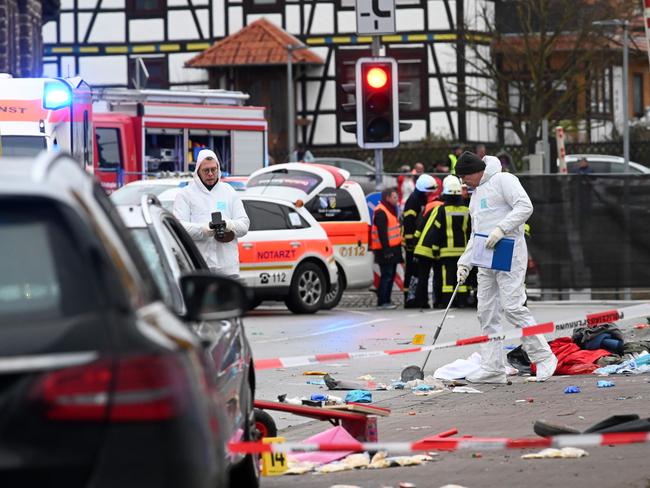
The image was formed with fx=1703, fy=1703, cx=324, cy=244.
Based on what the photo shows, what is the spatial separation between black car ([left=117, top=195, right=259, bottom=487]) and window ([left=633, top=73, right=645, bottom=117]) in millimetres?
64309

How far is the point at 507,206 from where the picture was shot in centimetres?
1357

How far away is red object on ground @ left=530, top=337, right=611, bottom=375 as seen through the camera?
46.4 ft

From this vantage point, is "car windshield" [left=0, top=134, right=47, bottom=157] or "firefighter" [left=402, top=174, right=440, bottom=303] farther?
"firefighter" [left=402, top=174, right=440, bottom=303]

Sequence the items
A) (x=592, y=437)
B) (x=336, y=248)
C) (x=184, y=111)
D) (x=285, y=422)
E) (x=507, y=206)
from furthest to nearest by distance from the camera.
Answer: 1. (x=184, y=111)
2. (x=336, y=248)
3. (x=507, y=206)
4. (x=285, y=422)
5. (x=592, y=437)

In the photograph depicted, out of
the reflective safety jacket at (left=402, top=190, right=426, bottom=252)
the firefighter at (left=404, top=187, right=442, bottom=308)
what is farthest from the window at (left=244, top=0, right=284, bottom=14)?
the firefighter at (left=404, top=187, right=442, bottom=308)

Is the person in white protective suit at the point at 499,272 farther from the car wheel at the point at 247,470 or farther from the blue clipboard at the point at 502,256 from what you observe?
the car wheel at the point at 247,470

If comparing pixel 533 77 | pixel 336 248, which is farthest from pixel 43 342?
pixel 533 77

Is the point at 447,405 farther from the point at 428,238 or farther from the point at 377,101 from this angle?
the point at 428,238

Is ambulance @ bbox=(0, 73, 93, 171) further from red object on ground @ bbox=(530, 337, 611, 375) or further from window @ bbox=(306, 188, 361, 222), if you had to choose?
red object on ground @ bbox=(530, 337, 611, 375)

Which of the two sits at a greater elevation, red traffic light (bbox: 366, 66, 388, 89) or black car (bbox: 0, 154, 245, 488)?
red traffic light (bbox: 366, 66, 388, 89)

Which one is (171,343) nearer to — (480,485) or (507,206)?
(480,485)

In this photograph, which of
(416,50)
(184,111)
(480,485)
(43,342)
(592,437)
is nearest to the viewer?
(43,342)

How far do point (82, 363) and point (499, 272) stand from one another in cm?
962

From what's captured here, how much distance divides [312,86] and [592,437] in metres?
50.0
